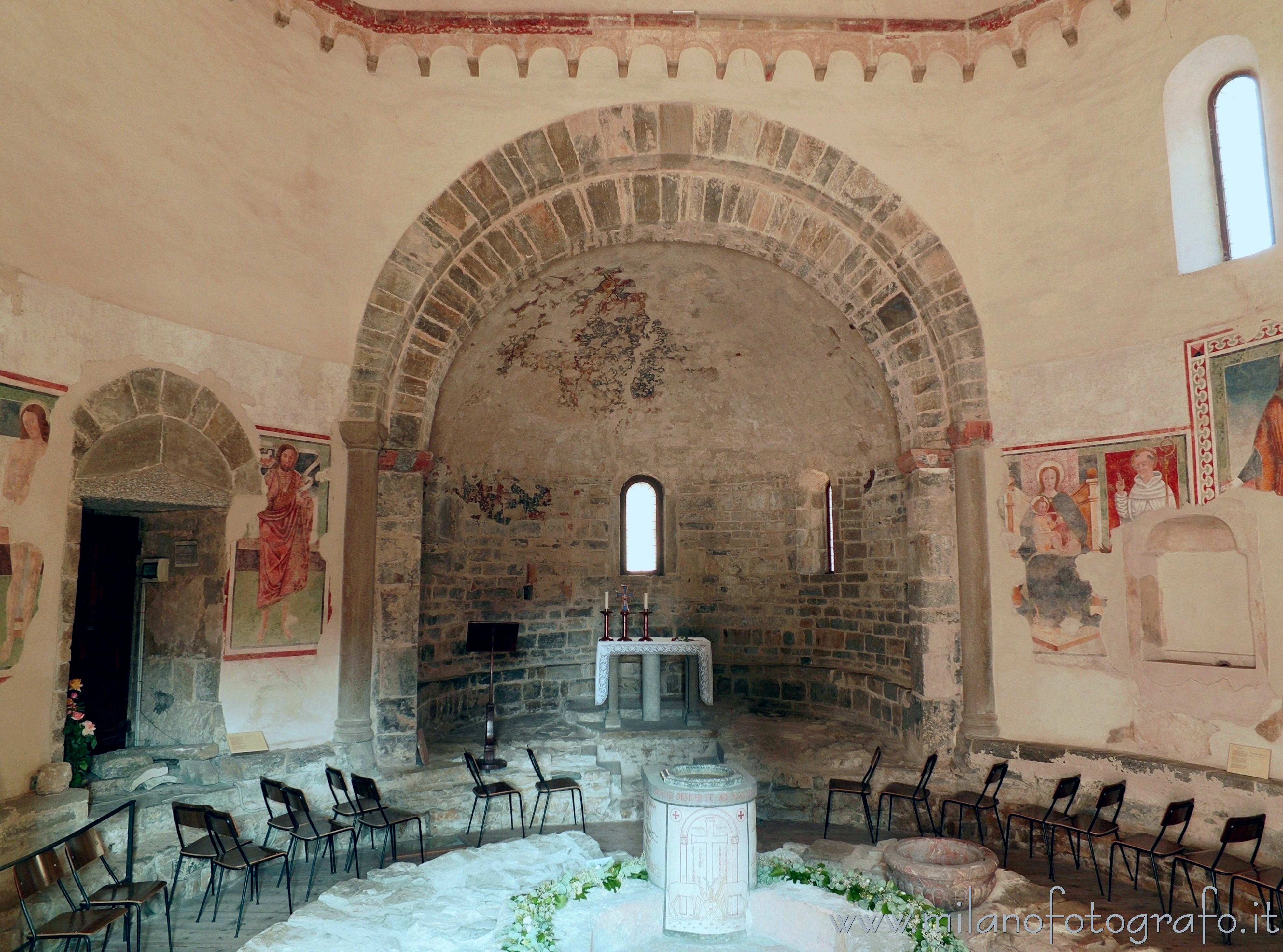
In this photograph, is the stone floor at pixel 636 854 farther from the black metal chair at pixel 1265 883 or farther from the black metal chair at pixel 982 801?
the black metal chair at pixel 982 801

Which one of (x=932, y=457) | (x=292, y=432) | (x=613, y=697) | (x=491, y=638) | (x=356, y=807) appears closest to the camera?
(x=356, y=807)

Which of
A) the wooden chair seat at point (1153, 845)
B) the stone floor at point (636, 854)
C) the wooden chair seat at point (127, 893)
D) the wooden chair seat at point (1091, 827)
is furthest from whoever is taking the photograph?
the wooden chair seat at point (1091, 827)

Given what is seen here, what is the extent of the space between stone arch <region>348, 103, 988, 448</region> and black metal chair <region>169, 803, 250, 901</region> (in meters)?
3.82

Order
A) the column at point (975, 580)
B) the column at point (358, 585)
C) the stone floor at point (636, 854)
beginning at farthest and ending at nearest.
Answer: the column at point (975, 580)
the column at point (358, 585)
the stone floor at point (636, 854)

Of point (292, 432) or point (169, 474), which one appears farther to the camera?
point (292, 432)

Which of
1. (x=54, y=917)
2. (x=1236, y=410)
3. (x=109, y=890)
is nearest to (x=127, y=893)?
(x=109, y=890)

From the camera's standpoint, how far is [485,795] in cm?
809

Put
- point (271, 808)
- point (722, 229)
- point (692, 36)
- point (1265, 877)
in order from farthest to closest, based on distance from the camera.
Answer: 1. point (722, 229)
2. point (692, 36)
3. point (271, 808)
4. point (1265, 877)

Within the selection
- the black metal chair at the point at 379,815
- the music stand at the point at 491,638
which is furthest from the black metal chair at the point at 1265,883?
the music stand at the point at 491,638

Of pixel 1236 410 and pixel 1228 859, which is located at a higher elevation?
pixel 1236 410

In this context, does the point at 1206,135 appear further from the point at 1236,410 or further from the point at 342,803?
the point at 342,803

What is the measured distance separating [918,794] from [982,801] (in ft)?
1.98

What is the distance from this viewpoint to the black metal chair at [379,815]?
290 inches

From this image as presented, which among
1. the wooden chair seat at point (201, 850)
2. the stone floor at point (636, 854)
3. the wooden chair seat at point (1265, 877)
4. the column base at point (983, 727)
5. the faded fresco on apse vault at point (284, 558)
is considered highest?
the faded fresco on apse vault at point (284, 558)
